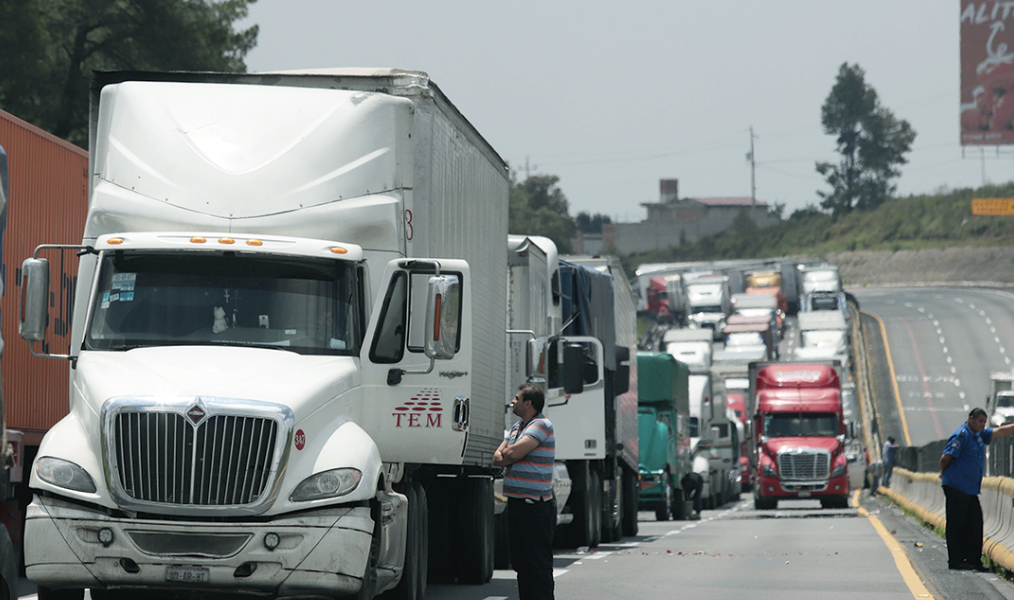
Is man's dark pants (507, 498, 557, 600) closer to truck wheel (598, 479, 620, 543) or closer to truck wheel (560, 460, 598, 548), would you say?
truck wheel (560, 460, 598, 548)

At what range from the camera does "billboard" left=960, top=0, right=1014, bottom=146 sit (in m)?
96.8

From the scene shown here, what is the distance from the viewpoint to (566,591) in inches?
565

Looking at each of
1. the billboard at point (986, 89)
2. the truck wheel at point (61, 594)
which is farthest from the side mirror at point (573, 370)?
the billboard at point (986, 89)

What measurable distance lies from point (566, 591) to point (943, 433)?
193 feet

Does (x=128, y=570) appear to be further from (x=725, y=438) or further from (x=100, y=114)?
(x=725, y=438)

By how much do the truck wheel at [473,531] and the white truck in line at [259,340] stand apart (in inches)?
64.4

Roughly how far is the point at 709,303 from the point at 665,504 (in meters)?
70.6

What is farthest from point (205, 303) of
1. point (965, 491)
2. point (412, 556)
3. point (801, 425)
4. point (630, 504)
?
point (801, 425)

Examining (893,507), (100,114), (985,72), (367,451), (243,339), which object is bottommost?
(893,507)

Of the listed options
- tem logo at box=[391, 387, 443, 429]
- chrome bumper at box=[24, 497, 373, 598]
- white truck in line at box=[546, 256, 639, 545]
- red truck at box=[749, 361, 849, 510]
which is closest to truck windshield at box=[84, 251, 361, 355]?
tem logo at box=[391, 387, 443, 429]

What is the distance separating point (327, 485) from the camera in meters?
9.62

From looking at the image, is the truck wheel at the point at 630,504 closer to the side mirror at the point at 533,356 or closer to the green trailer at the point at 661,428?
the green trailer at the point at 661,428

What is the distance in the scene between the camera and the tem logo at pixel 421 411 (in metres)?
11.0

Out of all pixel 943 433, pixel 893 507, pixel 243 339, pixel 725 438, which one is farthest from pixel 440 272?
pixel 943 433
